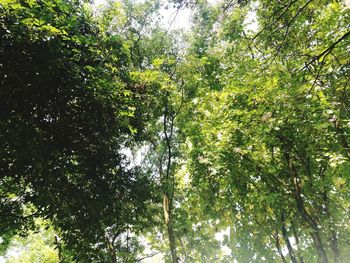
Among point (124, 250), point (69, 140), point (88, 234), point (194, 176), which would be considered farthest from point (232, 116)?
point (124, 250)

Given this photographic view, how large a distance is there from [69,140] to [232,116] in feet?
17.3

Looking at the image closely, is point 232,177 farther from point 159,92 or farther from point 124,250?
point 124,250

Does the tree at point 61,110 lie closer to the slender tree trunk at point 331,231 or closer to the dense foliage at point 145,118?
the dense foliage at point 145,118

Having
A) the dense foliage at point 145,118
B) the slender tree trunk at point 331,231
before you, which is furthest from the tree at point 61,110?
the slender tree trunk at point 331,231

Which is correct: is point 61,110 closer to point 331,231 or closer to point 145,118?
point 145,118

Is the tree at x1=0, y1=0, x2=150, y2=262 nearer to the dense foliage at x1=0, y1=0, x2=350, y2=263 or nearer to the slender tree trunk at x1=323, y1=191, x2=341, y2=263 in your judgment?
the dense foliage at x1=0, y1=0, x2=350, y2=263

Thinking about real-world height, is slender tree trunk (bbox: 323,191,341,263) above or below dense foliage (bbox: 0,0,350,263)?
below

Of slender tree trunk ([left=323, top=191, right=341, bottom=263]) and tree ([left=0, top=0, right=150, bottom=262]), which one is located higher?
tree ([left=0, top=0, right=150, bottom=262])

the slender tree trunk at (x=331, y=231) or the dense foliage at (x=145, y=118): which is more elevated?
the dense foliage at (x=145, y=118)

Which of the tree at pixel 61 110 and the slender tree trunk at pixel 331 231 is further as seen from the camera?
the slender tree trunk at pixel 331 231

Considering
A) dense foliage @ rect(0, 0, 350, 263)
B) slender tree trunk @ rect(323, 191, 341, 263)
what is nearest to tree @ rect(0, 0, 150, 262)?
dense foliage @ rect(0, 0, 350, 263)

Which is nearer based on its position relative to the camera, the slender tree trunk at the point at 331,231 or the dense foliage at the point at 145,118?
the dense foliage at the point at 145,118

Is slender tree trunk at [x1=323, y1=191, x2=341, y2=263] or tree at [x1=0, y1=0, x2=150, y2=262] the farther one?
slender tree trunk at [x1=323, y1=191, x2=341, y2=263]

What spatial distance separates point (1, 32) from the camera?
21.7 feet
